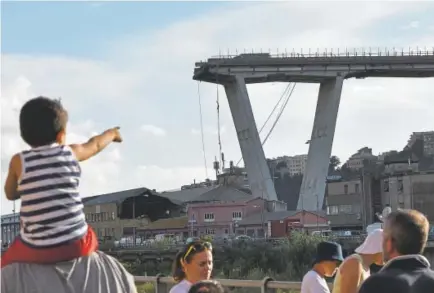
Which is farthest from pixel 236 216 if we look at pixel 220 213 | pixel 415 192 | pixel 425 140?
pixel 425 140

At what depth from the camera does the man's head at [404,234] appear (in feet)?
16.4

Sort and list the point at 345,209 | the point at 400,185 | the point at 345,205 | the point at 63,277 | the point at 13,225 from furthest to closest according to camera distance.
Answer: the point at 345,205, the point at 345,209, the point at 400,185, the point at 13,225, the point at 63,277

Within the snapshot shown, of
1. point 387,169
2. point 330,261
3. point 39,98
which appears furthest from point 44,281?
point 387,169

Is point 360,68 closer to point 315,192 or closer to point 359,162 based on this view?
point 315,192

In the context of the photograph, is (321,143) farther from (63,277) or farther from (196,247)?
(63,277)

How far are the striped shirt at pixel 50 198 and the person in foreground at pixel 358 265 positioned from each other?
284 cm

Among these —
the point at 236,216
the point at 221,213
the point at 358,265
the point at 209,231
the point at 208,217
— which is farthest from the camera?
the point at 221,213

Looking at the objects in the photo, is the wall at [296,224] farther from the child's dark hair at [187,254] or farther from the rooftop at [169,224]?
the child's dark hair at [187,254]

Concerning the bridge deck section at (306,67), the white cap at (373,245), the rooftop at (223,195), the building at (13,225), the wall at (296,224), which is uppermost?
the bridge deck section at (306,67)

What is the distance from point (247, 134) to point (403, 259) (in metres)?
89.8

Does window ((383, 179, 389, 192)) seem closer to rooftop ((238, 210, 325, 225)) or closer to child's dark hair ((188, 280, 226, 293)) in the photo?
rooftop ((238, 210, 325, 225))

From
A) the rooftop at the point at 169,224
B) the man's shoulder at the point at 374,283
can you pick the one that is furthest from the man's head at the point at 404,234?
the rooftop at the point at 169,224

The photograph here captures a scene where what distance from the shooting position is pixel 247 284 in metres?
9.71

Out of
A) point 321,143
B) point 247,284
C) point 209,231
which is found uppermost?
point 321,143
